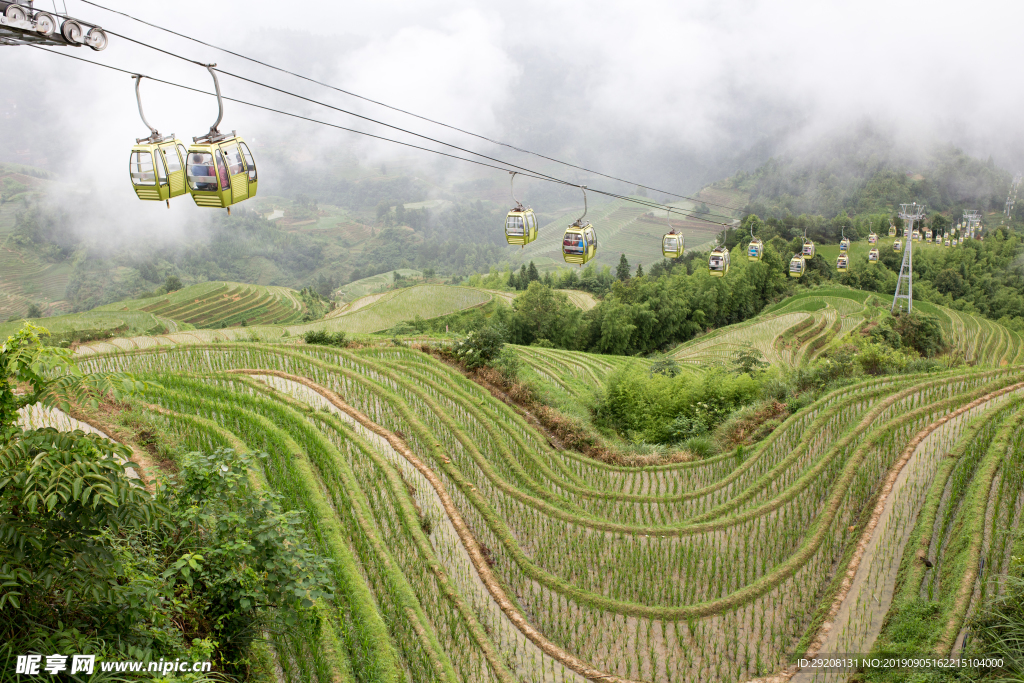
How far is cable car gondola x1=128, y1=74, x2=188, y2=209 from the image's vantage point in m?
8.30

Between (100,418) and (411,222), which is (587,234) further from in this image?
(411,222)

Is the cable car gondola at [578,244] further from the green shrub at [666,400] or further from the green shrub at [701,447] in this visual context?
the green shrub at [701,447]

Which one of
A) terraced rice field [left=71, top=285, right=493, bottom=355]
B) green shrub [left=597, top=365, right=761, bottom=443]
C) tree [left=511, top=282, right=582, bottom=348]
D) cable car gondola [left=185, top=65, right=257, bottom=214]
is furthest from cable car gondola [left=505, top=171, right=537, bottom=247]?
tree [left=511, top=282, right=582, bottom=348]

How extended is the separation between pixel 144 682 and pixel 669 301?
142 ft

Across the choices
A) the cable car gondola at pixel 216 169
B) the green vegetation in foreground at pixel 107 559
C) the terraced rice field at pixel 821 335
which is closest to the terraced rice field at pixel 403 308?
the terraced rice field at pixel 821 335

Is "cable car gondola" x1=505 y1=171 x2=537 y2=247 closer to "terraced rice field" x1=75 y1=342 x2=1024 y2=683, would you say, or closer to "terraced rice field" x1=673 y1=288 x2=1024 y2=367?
"terraced rice field" x1=75 y1=342 x2=1024 y2=683

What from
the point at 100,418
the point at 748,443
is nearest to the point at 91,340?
the point at 100,418

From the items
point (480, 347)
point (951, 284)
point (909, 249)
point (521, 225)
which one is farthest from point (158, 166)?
point (951, 284)

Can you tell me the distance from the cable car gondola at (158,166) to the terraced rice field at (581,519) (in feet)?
9.66

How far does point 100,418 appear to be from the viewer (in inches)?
361

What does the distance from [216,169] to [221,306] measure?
6317 cm

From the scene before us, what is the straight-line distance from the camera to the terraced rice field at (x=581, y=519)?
276 inches

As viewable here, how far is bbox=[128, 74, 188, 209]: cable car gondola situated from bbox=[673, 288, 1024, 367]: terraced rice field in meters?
22.3

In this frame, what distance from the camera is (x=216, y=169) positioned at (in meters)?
8.06
